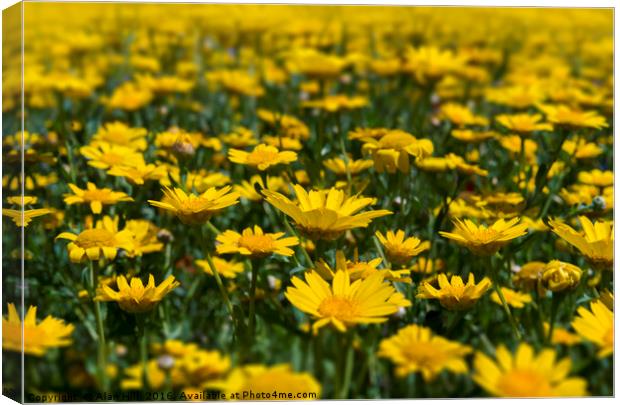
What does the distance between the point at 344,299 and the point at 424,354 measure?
11 centimetres

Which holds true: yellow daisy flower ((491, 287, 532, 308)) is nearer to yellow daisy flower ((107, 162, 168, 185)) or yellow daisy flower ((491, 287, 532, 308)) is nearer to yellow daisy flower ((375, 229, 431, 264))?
yellow daisy flower ((375, 229, 431, 264))

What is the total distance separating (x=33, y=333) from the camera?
1270mm

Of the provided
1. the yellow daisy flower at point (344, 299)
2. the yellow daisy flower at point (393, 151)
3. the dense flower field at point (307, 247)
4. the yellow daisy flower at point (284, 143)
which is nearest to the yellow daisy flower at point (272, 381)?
the dense flower field at point (307, 247)

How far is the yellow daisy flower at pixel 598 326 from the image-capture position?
118 centimetres

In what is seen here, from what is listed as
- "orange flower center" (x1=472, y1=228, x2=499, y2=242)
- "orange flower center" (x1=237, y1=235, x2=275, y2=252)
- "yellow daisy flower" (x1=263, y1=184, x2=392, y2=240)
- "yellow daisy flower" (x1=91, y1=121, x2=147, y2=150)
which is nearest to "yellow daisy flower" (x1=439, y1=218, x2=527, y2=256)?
"orange flower center" (x1=472, y1=228, x2=499, y2=242)

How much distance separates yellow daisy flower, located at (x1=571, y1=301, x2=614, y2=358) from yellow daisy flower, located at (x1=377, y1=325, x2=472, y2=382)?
0.18 m

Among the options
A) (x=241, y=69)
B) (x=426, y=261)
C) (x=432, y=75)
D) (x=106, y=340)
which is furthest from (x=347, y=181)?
(x=241, y=69)

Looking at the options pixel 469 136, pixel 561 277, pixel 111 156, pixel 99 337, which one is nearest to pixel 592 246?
pixel 561 277

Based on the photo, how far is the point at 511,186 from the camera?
5.62ft

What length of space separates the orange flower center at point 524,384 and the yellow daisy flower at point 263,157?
57 centimetres

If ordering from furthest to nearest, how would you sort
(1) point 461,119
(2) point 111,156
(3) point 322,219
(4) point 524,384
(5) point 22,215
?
(1) point 461,119 → (2) point 111,156 → (5) point 22,215 → (3) point 322,219 → (4) point 524,384

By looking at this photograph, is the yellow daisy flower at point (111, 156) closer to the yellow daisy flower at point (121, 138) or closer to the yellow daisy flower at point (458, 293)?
the yellow daisy flower at point (121, 138)

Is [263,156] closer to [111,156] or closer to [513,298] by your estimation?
[111,156]

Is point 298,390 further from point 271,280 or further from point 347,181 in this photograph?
point 347,181
